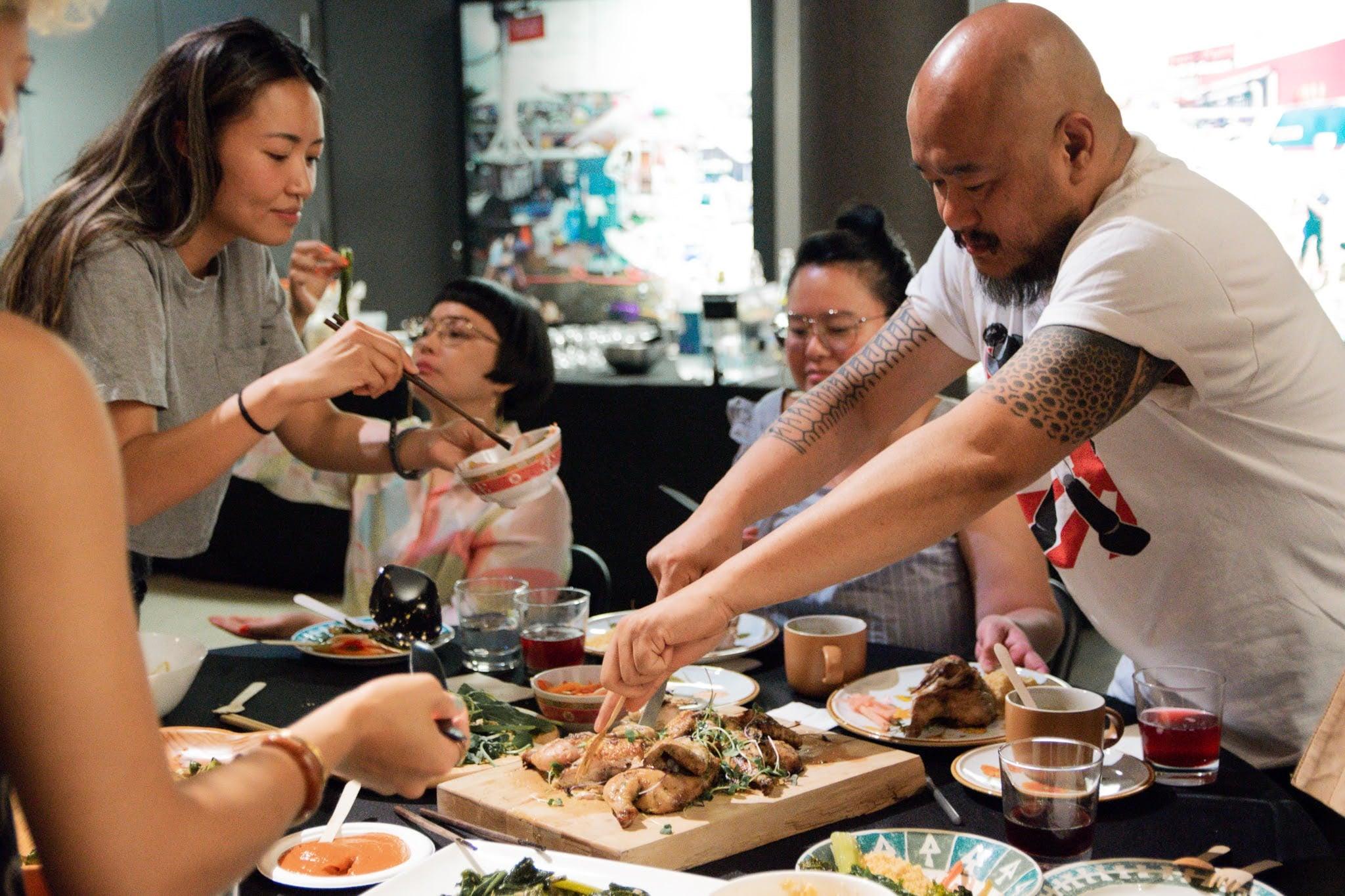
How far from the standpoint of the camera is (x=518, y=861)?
130 centimetres

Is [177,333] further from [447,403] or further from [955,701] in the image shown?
[955,701]

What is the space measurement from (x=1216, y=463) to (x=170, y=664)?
1.56 m

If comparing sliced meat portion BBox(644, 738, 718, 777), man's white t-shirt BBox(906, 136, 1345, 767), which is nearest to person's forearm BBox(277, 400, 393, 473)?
sliced meat portion BBox(644, 738, 718, 777)

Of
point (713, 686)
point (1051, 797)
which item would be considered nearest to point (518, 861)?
point (1051, 797)

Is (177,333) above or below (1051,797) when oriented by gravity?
above

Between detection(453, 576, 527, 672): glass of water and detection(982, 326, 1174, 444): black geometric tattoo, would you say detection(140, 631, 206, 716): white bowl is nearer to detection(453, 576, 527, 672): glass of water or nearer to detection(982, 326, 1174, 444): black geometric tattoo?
detection(453, 576, 527, 672): glass of water

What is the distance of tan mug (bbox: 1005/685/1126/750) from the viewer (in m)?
1.54

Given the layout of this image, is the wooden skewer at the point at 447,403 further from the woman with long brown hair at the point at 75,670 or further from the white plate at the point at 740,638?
the woman with long brown hair at the point at 75,670

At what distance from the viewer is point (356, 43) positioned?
6.86m

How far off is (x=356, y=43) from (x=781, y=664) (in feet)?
18.8

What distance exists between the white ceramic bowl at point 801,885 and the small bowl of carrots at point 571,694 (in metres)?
0.60

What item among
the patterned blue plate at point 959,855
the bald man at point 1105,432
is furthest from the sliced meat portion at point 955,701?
the patterned blue plate at point 959,855

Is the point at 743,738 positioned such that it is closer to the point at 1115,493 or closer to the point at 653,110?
the point at 1115,493

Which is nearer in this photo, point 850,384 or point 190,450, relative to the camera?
point 190,450
